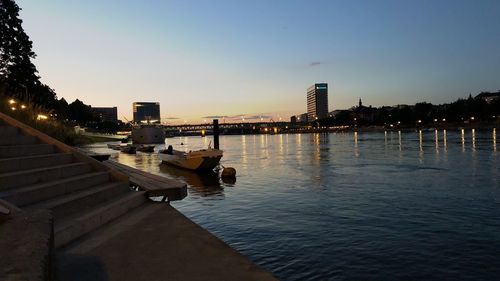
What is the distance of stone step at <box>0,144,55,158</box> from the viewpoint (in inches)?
350

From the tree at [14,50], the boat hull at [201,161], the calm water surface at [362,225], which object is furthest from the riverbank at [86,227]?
the tree at [14,50]

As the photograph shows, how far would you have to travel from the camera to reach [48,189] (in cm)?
784

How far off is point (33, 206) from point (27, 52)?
5825cm

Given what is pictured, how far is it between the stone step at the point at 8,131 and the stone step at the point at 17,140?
186 mm

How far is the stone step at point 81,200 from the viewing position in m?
7.30

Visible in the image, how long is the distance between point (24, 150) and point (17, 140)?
0.77 meters

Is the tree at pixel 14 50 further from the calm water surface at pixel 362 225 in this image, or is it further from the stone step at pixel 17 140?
the stone step at pixel 17 140

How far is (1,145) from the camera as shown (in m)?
9.45

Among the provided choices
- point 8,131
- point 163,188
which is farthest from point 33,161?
point 163,188

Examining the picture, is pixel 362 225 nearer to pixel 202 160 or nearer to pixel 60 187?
pixel 60 187

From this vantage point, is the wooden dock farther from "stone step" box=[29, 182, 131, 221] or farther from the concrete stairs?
"stone step" box=[29, 182, 131, 221]

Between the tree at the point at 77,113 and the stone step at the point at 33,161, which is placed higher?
the tree at the point at 77,113

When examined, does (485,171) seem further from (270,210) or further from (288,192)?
(270,210)

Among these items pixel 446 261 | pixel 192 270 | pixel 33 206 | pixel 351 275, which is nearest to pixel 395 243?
pixel 446 261
